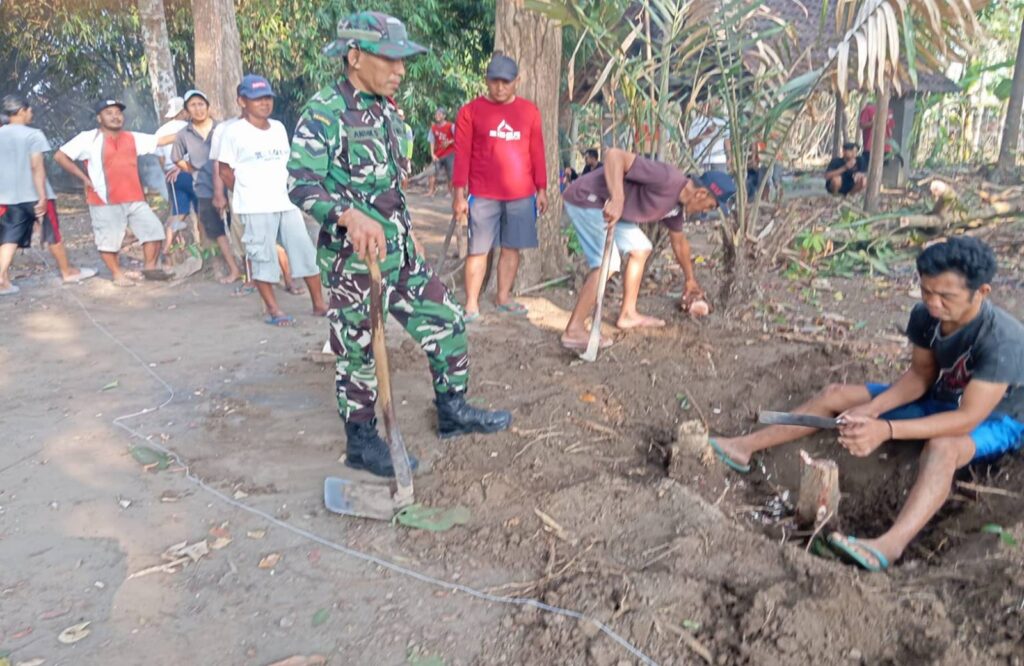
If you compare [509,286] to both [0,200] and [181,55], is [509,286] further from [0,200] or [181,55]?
[181,55]

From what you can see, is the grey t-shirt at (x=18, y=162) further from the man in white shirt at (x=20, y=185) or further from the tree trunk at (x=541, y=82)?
the tree trunk at (x=541, y=82)

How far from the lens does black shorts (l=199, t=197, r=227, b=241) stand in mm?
6770

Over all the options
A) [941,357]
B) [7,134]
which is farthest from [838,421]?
[7,134]

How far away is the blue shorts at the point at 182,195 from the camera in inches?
294

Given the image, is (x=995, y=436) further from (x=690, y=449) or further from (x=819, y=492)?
(x=690, y=449)

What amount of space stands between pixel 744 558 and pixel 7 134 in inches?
271

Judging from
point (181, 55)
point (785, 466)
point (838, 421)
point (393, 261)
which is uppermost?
point (181, 55)

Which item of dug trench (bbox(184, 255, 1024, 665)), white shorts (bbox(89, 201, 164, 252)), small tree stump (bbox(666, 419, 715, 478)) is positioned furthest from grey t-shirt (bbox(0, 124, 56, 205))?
small tree stump (bbox(666, 419, 715, 478))

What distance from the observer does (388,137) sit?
309 cm

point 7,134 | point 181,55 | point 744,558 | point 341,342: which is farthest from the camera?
point 181,55

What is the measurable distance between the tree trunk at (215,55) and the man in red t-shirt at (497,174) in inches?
143

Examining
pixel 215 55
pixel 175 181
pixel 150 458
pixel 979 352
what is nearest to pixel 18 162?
pixel 175 181

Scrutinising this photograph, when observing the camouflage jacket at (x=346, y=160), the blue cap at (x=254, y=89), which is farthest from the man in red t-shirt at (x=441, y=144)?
the camouflage jacket at (x=346, y=160)

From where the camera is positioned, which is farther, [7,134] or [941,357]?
[7,134]
